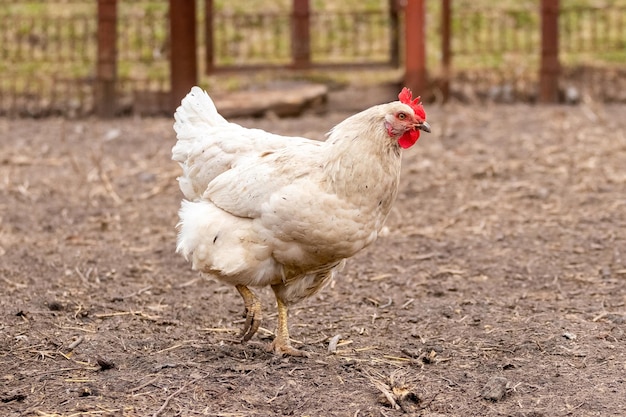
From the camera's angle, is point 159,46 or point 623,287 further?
point 159,46

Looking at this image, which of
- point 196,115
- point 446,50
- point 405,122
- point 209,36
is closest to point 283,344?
point 405,122

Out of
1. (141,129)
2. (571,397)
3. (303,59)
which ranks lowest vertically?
(571,397)

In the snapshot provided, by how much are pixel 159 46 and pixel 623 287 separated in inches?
281

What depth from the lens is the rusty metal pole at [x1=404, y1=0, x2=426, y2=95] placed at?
1025cm

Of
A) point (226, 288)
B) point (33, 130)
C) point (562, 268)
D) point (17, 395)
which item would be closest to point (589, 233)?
point (562, 268)

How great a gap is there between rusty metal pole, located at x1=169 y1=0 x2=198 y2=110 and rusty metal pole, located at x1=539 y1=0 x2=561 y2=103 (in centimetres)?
372

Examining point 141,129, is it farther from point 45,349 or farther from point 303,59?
point 45,349

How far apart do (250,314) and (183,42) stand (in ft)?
20.6

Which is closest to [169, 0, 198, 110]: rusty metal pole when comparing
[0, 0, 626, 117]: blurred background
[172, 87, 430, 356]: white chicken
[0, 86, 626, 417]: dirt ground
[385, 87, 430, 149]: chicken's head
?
[0, 0, 626, 117]: blurred background

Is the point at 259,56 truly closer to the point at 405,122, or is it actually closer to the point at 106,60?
the point at 106,60

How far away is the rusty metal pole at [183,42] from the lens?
10008 millimetres

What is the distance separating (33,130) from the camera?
9.63 m

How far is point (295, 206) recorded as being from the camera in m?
3.77

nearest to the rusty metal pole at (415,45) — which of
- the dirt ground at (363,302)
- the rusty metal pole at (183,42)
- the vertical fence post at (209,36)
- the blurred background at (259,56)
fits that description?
the blurred background at (259,56)
